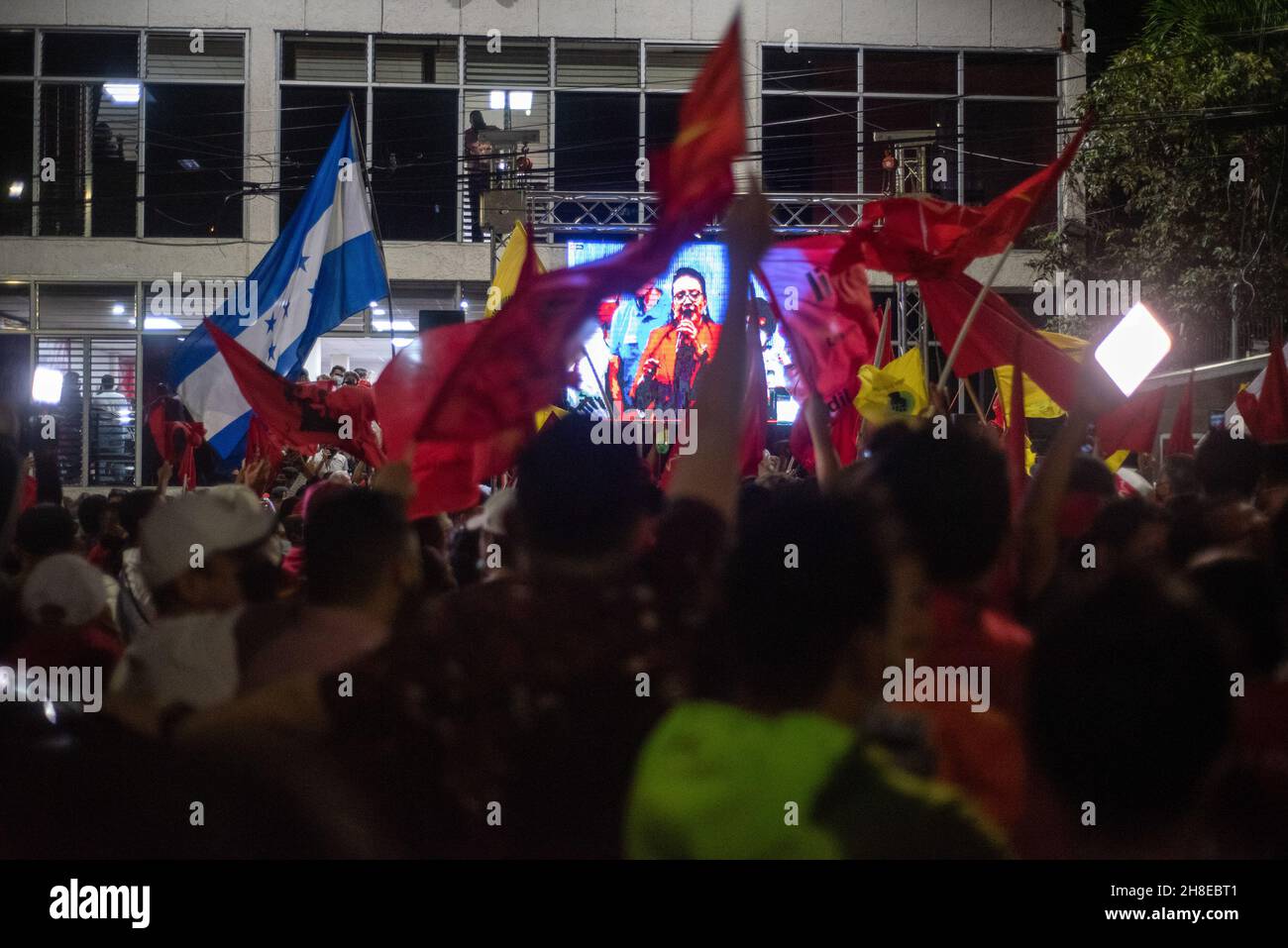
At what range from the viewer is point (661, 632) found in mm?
2352

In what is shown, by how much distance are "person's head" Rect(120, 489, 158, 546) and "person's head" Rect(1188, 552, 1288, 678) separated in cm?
371

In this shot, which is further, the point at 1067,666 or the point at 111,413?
the point at 111,413

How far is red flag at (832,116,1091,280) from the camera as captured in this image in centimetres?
532

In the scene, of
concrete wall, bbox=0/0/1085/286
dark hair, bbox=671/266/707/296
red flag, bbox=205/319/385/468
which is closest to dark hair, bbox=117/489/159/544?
red flag, bbox=205/319/385/468

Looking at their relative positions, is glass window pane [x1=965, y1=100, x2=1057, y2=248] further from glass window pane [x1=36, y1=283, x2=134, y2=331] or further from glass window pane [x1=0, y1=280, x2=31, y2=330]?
glass window pane [x1=0, y1=280, x2=31, y2=330]

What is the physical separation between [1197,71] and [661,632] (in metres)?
14.6

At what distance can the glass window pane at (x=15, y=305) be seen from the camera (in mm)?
19750

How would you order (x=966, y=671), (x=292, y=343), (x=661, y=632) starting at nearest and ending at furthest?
(x=661, y=632) → (x=966, y=671) → (x=292, y=343)

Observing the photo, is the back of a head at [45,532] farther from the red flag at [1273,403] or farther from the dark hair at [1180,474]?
the red flag at [1273,403]

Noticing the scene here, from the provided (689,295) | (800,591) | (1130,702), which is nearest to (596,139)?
(689,295)

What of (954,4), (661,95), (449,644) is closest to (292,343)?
(449,644)

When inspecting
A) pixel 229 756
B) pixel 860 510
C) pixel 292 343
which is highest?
pixel 292 343

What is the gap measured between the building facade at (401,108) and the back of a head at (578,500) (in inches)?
642

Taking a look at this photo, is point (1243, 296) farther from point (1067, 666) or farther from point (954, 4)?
point (1067, 666)
